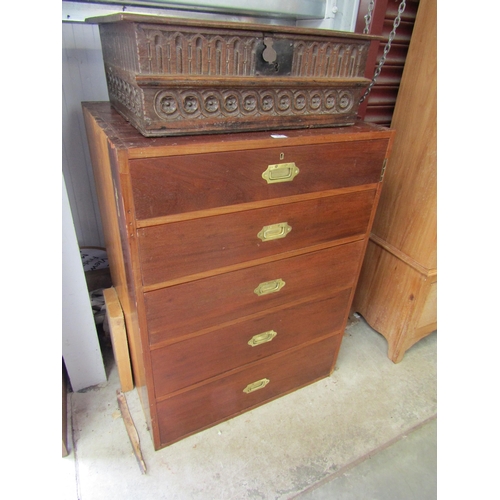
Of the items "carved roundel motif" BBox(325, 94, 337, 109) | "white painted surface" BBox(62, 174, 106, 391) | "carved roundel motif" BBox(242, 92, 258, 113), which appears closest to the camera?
"carved roundel motif" BBox(242, 92, 258, 113)

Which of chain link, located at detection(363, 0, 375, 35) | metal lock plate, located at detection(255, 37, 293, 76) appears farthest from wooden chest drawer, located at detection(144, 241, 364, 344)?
chain link, located at detection(363, 0, 375, 35)

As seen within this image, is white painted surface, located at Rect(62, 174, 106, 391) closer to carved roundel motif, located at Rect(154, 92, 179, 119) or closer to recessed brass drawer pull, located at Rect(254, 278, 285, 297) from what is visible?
carved roundel motif, located at Rect(154, 92, 179, 119)

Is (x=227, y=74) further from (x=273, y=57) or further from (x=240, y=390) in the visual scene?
(x=240, y=390)

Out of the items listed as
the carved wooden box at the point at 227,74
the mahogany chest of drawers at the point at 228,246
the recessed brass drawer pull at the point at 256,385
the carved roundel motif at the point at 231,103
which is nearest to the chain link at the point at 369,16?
the carved wooden box at the point at 227,74

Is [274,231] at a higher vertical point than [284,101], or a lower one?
lower

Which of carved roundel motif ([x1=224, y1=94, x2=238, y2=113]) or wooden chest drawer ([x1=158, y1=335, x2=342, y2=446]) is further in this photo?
wooden chest drawer ([x1=158, y1=335, x2=342, y2=446])

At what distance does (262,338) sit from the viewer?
1.20m

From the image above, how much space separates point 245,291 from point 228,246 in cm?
17

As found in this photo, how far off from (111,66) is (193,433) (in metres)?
1.22

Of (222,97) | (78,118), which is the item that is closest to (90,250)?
(78,118)

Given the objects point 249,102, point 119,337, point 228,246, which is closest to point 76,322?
point 119,337

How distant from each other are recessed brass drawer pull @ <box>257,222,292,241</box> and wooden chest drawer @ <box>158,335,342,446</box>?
50 centimetres

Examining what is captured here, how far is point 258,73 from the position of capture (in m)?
0.87

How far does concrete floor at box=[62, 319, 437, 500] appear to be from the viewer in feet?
3.83
